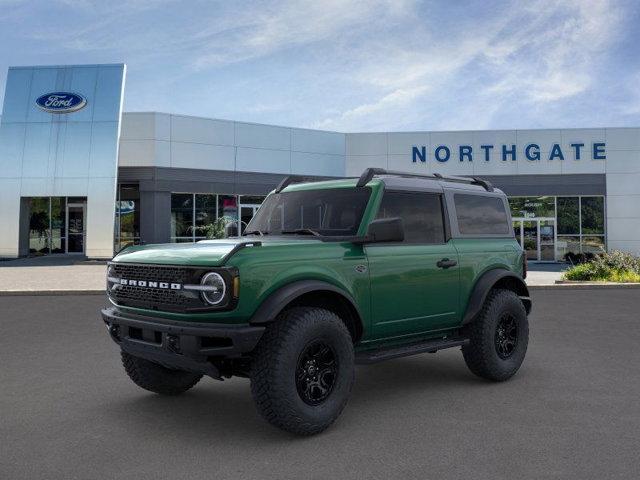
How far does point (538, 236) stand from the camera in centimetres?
3144

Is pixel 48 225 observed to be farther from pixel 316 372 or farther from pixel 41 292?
pixel 316 372

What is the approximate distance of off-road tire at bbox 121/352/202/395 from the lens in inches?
217

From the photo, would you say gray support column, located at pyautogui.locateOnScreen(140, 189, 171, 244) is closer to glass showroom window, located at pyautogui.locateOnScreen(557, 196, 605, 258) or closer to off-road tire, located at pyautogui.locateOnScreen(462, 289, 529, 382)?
glass showroom window, located at pyautogui.locateOnScreen(557, 196, 605, 258)

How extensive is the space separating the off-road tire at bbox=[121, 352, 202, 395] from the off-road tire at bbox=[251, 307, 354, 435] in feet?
5.08

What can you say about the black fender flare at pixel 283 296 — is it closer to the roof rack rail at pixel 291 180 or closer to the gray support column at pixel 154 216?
the roof rack rail at pixel 291 180

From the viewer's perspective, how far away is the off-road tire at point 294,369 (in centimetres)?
429

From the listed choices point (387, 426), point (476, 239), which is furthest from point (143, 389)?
point (476, 239)

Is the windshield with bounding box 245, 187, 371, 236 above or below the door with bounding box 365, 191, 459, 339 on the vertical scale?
above

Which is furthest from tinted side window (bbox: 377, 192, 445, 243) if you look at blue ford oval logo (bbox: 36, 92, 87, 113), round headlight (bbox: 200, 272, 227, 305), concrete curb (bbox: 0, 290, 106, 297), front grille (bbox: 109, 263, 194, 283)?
blue ford oval logo (bbox: 36, 92, 87, 113)

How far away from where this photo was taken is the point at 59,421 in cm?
493

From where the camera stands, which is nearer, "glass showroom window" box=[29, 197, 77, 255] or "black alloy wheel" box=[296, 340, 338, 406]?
"black alloy wheel" box=[296, 340, 338, 406]

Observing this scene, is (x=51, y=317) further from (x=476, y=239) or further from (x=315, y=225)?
(x=476, y=239)

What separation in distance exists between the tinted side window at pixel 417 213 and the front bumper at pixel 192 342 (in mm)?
1899

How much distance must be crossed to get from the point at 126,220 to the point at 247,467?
1107 inches
